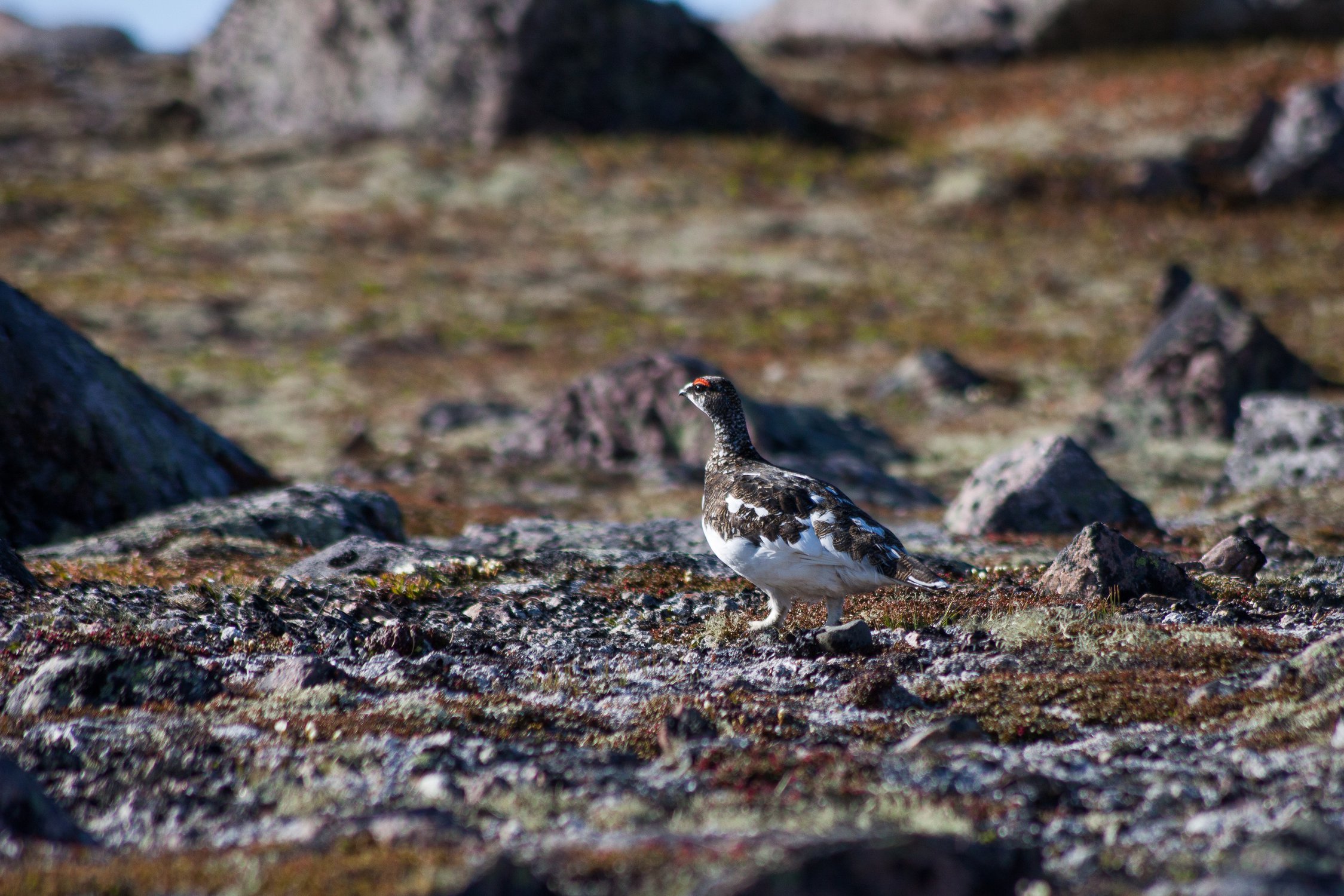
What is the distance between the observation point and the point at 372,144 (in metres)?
61.7

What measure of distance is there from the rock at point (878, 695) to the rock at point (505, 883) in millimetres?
4735

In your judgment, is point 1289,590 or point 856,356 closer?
point 1289,590

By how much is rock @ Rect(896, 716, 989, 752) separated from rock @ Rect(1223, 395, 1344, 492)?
1747 cm

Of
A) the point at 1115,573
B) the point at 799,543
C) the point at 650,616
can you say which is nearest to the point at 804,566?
the point at 799,543

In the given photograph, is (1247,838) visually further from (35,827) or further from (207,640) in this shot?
(207,640)

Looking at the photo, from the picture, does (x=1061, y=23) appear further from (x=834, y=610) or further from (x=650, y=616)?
(x=834, y=610)

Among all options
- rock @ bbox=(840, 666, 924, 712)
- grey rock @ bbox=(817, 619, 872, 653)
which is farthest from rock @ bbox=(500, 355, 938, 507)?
rock @ bbox=(840, 666, 924, 712)

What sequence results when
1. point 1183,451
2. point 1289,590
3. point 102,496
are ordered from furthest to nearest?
point 1183,451 < point 102,496 < point 1289,590

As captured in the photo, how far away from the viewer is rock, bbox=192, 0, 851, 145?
200 ft

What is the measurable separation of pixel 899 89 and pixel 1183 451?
47274 millimetres

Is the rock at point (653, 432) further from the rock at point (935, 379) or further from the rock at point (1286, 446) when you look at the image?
the rock at point (1286, 446)

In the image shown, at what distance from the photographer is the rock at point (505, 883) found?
595 cm

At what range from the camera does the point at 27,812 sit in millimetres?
7484

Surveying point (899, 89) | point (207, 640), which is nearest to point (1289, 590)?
point (207, 640)
